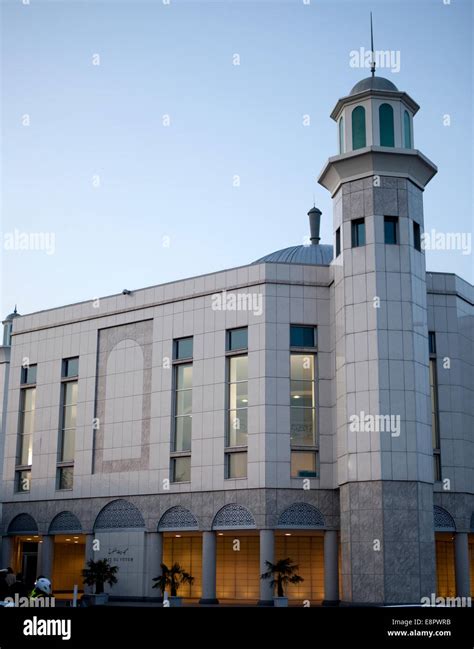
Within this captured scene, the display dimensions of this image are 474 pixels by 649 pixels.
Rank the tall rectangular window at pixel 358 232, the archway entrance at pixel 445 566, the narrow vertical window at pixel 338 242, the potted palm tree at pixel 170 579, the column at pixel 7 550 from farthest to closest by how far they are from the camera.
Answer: the column at pixel 7 550 → the archway entrance at pixel 445 566 → the narrow vertical window at pixel 338 242 → the potted palm tree at pixel 170 579 → the tall rectangular window at pixel 358 232

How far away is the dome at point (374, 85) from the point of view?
42531mm

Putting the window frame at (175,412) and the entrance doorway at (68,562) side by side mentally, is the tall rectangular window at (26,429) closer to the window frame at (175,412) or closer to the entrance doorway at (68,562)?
the entrance doorway at (68,562)

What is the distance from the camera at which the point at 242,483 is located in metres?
42.5

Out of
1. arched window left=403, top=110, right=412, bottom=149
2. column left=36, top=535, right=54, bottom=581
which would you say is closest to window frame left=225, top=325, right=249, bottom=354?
arched window left=403, top=110, right=412, bottom=149

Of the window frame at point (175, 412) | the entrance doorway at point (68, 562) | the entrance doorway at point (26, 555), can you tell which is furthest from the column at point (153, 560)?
the entrance doorway at point (68, 562)

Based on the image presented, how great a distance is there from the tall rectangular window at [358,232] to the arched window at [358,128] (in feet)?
12.4

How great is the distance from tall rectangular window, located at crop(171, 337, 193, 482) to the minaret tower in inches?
338

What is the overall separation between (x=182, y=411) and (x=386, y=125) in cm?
1839

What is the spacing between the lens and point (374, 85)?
1678 inches

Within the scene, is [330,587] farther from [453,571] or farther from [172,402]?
[172,402]

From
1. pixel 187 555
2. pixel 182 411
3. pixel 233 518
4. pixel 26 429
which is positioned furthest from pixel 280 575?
pixel 26 429

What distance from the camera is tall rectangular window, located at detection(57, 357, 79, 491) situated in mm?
49981

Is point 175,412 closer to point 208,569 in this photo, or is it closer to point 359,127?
point 208,569
